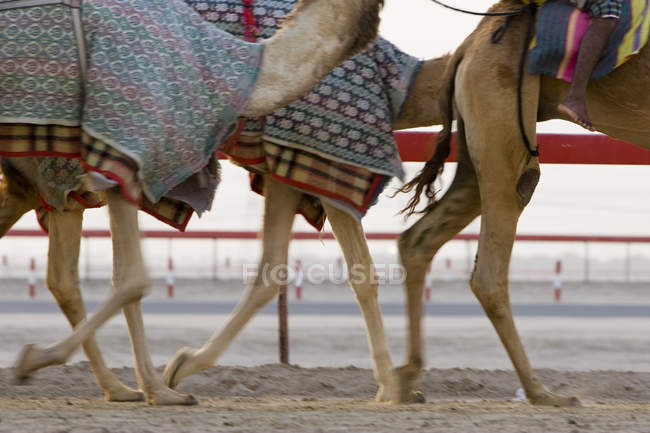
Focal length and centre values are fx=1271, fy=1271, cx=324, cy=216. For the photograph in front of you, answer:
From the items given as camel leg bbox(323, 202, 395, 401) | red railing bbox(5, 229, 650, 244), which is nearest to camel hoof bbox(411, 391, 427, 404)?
camel leg bbox(323, 202, 395, 401)

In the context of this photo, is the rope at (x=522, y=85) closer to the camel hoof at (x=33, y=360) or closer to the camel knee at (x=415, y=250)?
the camel knee at (x=415, y=250)

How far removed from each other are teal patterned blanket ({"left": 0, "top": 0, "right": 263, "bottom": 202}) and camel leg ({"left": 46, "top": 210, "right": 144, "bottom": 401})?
3.25 feet

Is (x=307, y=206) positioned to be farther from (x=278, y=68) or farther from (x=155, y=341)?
(x=155, y=341)

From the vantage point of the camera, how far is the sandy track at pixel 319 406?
4.30 metres

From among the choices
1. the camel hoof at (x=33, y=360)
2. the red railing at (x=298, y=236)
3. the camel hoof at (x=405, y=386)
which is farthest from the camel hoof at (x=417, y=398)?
the red railing at (x=298, y=236)

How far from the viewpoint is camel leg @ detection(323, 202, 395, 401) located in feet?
19.3

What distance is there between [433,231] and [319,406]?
1.04m

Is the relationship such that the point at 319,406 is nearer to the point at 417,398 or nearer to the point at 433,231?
the point at 417,398

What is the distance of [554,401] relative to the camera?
17.4 feet

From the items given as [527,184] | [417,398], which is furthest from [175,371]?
[527,184]

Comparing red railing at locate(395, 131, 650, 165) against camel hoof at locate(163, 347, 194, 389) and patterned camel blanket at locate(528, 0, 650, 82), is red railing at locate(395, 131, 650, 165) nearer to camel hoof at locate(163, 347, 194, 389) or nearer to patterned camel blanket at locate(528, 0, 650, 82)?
patterned camel blanket at locate(528, 0, 650, 82)

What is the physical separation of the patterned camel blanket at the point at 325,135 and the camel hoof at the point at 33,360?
1383 millimetres

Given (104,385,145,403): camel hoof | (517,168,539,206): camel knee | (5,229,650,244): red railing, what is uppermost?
(517,168,539,206): camel knee

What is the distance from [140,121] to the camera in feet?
15.4
